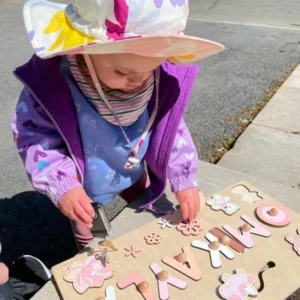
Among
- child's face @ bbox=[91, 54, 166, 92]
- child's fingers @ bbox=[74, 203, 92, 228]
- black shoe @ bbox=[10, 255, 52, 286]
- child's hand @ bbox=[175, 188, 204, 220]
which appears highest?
child's face @ bbox=[91, 54, 166, 92]

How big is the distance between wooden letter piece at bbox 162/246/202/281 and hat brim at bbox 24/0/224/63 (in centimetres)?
55

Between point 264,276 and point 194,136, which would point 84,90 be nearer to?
point 264,276

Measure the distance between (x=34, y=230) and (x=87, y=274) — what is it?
0.76 meters

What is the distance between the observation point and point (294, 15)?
15.2 feet

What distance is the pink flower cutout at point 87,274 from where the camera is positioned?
45.1 inches

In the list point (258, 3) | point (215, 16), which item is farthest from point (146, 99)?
point (258, 3)

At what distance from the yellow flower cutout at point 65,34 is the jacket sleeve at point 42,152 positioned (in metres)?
0.23

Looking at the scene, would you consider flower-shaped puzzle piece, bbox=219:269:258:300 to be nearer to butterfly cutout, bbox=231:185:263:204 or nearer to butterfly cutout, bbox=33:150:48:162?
butterfly cutout, bbox=231:185:263:204

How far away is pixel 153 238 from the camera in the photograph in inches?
51.2

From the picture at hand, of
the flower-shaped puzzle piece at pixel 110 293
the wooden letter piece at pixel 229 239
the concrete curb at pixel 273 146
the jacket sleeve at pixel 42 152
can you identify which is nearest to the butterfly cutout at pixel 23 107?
the jacket sleeve at pixel 42 152

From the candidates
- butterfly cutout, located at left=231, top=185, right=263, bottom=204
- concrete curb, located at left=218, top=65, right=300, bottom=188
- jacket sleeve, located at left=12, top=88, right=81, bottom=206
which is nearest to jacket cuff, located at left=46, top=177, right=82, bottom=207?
jacket sleeve, located at left=12, top=88, right=81, bottom=206

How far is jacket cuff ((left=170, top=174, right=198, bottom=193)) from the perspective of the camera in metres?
1.39

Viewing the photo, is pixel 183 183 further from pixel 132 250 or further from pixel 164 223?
pixel 132 250

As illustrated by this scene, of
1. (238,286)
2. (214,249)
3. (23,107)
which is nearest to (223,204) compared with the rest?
(214,249)
